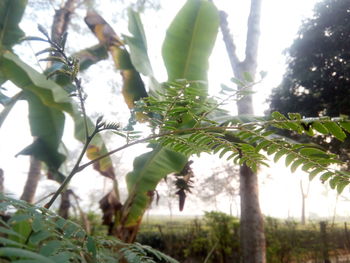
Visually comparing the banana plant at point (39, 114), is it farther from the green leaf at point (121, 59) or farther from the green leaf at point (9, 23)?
the green leaf at point (121, 59)

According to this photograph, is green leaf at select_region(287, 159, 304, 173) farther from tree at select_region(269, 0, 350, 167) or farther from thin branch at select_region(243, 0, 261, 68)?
tree at select_region(269, 0, 350, 167)

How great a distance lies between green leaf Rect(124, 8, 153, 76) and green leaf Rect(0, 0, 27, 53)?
79 cm

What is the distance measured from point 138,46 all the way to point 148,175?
949mm

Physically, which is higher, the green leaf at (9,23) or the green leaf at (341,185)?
the green leaf at (9,23)

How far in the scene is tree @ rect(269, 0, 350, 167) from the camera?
3.56 meters

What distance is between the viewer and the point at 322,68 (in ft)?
13.0

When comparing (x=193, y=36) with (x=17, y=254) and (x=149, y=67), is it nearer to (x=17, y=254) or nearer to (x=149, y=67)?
(x=149, y=67)

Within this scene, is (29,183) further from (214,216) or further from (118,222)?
(214,216)

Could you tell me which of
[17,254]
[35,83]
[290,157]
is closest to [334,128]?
[290,157]

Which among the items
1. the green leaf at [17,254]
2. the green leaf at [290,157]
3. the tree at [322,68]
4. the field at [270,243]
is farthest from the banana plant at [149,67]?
the tree at [322,68]

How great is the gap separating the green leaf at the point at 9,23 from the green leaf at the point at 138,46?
2.60 feet

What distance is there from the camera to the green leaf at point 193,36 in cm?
175

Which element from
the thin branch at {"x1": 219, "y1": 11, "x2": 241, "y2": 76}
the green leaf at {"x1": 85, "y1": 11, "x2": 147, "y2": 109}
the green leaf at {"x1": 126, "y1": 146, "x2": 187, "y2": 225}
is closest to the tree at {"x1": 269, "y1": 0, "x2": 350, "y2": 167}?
the thin branch at {"x1": 219, "y1": 11, "x2": 241, "y2": 76}

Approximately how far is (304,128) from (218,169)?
1176 cm
